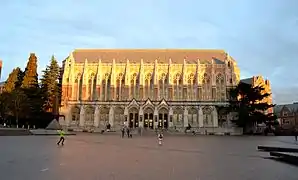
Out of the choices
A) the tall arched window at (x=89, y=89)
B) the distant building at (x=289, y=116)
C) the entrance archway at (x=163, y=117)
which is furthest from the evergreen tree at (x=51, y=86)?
the distant building at (x=289, y=116)

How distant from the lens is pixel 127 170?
920cm

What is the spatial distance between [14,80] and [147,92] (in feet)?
111

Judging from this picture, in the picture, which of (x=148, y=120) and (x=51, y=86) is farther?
(x=148, y=120)

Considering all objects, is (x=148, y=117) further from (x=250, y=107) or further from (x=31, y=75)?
(x=31, y=75)

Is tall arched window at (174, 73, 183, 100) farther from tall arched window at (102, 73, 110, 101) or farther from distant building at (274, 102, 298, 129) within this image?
distant building at (274, 102, 298, 129)

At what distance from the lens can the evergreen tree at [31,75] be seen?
64.4 metres

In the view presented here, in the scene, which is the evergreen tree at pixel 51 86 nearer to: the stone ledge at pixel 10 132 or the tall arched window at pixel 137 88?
the tall arched window at pixel 137 88

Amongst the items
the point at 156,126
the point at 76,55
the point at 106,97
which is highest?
the point at 76,55

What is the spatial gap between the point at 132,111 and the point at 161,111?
7.87 meters

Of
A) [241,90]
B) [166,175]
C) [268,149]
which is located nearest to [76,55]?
[241,90]

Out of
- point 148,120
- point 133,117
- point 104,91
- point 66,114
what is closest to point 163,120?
point 148,120

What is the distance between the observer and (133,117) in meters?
Answer: 77.4

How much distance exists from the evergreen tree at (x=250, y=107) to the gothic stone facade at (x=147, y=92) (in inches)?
368

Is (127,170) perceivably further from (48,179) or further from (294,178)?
(294,178)
